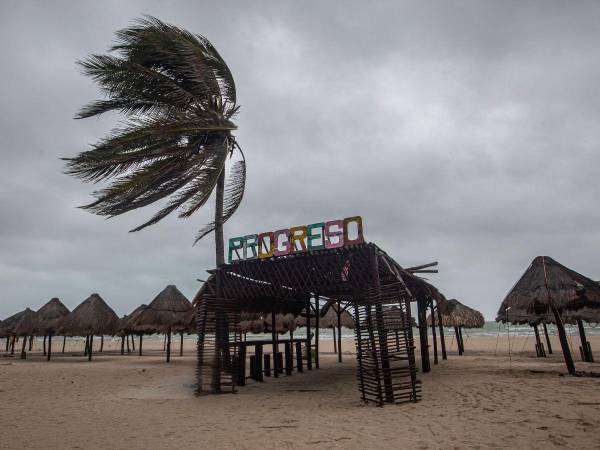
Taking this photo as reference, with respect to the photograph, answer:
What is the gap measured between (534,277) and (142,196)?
13629mm

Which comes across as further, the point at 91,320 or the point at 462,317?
the point at 462,317

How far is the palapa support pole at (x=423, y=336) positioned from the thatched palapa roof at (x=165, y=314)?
1324 centimetres

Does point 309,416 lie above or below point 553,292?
below

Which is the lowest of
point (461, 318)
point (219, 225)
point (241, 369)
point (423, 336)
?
point (241, 369)

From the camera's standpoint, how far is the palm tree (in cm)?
1084

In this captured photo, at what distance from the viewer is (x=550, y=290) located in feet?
40.2

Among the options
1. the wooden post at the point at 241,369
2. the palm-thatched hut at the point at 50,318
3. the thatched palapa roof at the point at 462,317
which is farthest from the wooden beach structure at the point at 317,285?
the palm-thatched hut at the point at 50,318

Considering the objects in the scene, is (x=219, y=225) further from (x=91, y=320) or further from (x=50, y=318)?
(x=50, y=318)

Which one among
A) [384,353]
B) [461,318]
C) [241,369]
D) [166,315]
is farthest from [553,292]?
[166,315]

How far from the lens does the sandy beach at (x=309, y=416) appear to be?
5.75 meters

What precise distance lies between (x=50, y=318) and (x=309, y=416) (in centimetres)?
2518

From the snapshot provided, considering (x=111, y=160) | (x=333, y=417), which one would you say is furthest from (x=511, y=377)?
(x=111, y=160)

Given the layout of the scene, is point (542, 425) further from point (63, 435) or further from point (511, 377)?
point (63, 435)

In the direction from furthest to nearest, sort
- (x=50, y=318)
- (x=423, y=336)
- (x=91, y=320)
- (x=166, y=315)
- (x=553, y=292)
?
(x=50, y=318) < (x=91, y=320) < (x=166, y=315) < (x=423, y=336) < (x=553, y=292)
